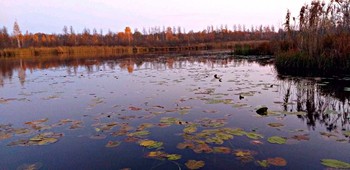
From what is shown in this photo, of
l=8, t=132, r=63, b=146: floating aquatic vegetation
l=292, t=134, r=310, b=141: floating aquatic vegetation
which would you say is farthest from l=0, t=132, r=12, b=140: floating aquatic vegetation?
l=292, t=134, r=310, b=141: floating aquatic vegetation

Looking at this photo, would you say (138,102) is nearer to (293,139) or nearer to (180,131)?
(180,131)

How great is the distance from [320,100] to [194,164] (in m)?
4.29

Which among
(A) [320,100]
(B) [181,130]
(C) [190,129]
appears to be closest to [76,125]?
(B) [181,130]

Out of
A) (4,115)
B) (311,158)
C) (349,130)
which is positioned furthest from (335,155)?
(4,115)

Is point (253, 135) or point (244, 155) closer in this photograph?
point (244, 155)

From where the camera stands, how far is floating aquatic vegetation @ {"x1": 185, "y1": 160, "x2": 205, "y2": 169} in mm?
2899

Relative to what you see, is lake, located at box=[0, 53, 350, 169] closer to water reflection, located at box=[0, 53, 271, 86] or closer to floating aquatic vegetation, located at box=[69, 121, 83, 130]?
floating aquatic vegetation, located at box=[69, 121, 83, 130]

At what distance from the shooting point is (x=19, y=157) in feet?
11.2

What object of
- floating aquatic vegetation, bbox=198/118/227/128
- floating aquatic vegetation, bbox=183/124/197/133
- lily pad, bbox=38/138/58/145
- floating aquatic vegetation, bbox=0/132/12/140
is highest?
floating aquatic vegetation, bbox=198/118/227/128

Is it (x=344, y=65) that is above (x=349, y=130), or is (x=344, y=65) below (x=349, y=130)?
above

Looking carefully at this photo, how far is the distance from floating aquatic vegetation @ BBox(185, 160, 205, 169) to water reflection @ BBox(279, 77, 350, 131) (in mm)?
2196

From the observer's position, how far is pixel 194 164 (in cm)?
296

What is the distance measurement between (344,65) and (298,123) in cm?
607

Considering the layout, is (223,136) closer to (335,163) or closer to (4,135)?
(335,163)
